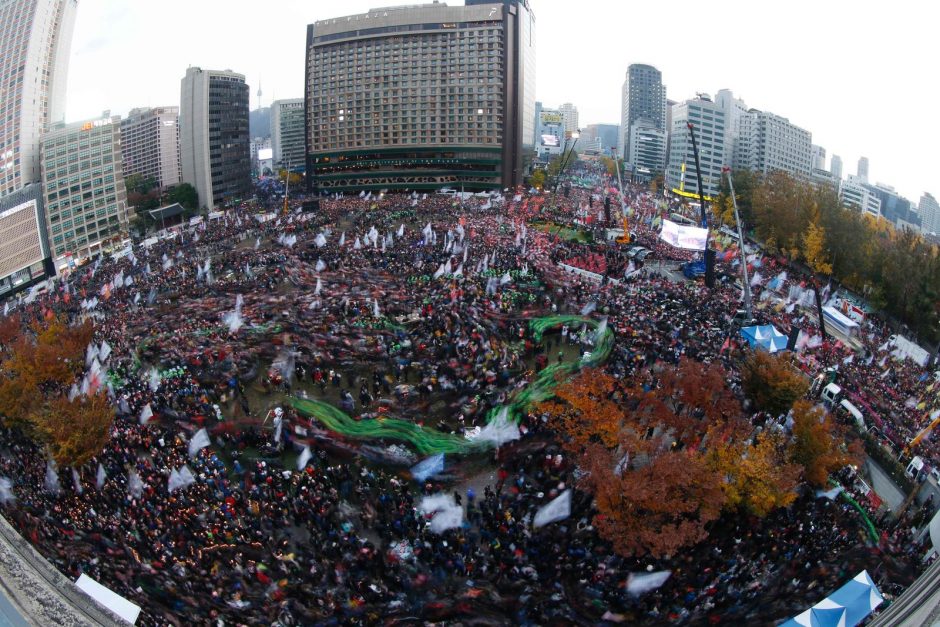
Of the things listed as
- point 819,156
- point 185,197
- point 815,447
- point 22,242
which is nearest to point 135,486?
point 815,447

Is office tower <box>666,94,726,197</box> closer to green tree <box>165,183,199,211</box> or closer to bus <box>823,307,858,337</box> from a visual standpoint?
bus <box>823,307,858,337</box>

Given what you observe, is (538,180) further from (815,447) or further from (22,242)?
(815,447)

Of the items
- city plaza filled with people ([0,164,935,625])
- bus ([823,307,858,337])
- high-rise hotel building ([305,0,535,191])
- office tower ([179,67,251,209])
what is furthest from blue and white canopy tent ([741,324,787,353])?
office tower ([179,67,251,209])

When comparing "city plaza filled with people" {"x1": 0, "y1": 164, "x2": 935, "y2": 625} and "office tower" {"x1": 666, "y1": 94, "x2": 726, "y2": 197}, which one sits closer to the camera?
"city plaza filled with people" {"x1": 0, "y1": 164, "x2": 935, "y2": 625}

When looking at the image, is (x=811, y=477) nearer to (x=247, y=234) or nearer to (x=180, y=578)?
(x=180, y=578)

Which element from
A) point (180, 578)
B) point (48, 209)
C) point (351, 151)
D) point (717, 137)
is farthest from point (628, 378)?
point (717, 137)

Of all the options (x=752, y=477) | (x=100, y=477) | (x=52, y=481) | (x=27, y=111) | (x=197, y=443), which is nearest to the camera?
(x=752, y=477)

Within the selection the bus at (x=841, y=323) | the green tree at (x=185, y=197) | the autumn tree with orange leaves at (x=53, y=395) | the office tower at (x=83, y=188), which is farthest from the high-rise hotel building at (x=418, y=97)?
the autumn tree with orange leaves at (x=53, y=395)
